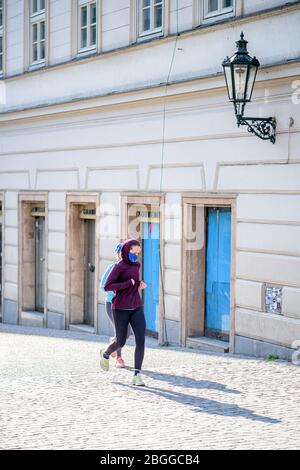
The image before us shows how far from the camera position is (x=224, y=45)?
13.5 m

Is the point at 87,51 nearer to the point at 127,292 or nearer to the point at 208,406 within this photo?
the point at 127,292

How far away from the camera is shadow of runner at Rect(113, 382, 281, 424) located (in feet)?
29.9

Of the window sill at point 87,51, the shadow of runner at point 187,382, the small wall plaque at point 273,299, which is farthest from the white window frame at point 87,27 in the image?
the shadow of runner at point 187,382

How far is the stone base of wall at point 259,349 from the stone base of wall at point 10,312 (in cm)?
814

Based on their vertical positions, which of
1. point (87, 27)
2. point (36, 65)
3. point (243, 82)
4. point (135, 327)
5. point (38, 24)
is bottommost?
point (135, 327)

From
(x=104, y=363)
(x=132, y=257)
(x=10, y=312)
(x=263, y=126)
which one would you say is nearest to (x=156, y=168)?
(x=263, y=126)

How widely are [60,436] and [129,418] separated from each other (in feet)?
2.96

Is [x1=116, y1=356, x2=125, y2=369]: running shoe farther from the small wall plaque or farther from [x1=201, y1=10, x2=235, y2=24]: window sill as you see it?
[x1=201, y1=10, x2=235, y2=24]: window sill

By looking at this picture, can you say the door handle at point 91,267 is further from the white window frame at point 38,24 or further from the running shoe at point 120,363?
the running shoe at point 120,363

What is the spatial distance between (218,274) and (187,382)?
10.9 ft

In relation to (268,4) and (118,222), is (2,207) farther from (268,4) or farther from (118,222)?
(268,4)

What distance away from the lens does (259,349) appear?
41.8 feet

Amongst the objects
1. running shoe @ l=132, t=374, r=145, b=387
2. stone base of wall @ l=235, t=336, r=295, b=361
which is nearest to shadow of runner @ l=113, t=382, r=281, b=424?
running shoe @ l=132, t=374, r=145, b=387

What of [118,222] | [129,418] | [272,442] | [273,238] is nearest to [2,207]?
[118,222]
